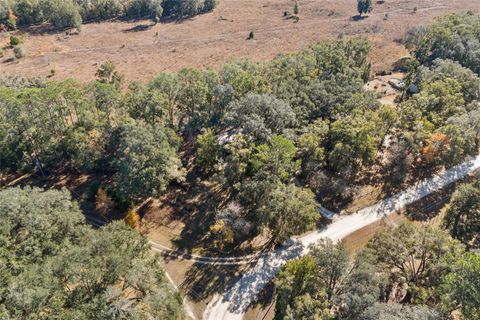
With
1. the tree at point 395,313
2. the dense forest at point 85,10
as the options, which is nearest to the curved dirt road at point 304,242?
the tree at point 395,313

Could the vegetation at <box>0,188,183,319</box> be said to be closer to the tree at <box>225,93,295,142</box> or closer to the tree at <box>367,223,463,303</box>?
the tree at <box>367,223,463,303</box>

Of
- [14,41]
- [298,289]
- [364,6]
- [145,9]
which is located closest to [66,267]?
[298,289]

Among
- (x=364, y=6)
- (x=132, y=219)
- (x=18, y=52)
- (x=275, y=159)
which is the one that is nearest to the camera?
(x=275, y=159)

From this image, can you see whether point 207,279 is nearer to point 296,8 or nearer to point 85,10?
point 296,8

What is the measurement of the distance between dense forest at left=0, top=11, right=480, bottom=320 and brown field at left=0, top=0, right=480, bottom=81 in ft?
115

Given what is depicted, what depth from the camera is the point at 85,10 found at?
6191 inches

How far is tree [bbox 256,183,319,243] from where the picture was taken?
172 feet

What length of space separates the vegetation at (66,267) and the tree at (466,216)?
4449 cm

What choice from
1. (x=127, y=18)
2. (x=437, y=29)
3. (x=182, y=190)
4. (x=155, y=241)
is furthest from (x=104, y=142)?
(x=127, y=18)

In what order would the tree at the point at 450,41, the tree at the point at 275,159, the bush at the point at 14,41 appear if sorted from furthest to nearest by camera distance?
the bush at the point at 14,41, the tree at the point at 450,41, the tree at the point at 275,159

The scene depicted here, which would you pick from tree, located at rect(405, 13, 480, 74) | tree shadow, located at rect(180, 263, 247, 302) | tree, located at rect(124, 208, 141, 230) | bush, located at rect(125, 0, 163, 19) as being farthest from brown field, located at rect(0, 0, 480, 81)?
tree shadow, located at rect(180, 263, 247, 302)

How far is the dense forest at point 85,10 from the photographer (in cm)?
14538

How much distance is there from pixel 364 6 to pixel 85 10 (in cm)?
12970

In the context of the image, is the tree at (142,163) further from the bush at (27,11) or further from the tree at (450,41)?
the bush at (27,11)
